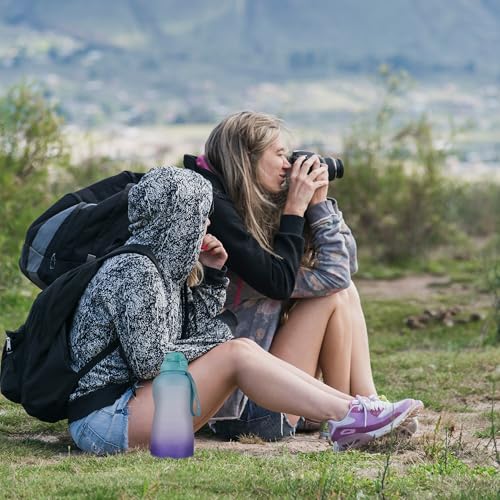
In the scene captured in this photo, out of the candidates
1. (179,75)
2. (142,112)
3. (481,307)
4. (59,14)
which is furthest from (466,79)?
(481,307)

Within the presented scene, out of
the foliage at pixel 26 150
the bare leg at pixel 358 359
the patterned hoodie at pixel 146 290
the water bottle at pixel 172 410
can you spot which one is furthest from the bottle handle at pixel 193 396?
the foliage at pixel 26 150

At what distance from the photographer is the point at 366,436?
4.11 metres

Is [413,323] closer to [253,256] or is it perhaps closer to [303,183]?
[303,183]

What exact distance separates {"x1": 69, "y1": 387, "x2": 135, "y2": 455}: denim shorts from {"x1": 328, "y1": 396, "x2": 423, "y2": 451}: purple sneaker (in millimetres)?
736

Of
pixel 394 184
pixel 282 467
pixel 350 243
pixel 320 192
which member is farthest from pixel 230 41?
pixel 282 467

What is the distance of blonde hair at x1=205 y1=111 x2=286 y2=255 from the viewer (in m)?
4.55

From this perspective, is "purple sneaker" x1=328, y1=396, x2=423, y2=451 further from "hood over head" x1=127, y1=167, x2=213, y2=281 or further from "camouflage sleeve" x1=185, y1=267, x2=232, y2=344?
"hood over head" x1=127, y1=167, x2=213, y2=281

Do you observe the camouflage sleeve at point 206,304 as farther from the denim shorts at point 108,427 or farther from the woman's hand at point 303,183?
the woman's hand at point 303,183

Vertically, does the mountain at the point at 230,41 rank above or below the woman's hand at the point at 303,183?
above

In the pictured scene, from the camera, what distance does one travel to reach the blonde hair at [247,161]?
4.55m

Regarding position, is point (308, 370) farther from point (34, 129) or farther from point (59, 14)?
point (59, 14)

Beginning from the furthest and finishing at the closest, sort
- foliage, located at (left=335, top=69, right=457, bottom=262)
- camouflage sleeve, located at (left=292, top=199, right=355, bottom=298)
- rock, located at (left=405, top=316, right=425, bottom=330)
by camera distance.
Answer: foliage, located at (left=335, top=69, right=457, bottom=262)
rock, located at (left=405, top=316, right=425, bottom=330)
camouflage sleeve, located at (left=292, top=199, right=355, bottom=298)

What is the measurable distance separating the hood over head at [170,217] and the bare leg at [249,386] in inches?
13.2

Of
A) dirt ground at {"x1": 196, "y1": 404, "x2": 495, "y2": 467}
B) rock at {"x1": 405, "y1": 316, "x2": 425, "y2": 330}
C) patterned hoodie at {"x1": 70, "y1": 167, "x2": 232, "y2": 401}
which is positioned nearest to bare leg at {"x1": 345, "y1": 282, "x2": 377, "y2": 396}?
dirt ground at {"x1": 196, "y1": 404, "x2": 495, "y2": 467}
